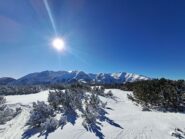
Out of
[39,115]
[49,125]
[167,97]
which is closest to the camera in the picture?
[49,125]

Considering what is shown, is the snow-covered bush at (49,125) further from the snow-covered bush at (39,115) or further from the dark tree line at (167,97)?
the dark tree line at (167,97)

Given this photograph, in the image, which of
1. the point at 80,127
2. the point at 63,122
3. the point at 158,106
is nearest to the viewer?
the point at 80,127

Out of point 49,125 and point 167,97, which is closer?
point 49,125

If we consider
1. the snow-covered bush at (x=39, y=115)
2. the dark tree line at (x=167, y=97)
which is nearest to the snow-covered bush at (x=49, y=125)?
the snow-covered bush at (x=39, y=115)

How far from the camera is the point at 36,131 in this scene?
21188mm

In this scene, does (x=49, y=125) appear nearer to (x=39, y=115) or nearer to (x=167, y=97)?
(x=39, y=115)

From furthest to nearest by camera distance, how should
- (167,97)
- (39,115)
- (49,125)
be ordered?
(167,97)
(39,115)
(49,125)

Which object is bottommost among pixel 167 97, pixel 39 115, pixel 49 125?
pixel 49 125

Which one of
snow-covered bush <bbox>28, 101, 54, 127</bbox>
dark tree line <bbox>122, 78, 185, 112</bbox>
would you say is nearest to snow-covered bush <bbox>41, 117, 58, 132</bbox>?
snow-covered bush <bbox>28, 101, 54, 127</bbox>

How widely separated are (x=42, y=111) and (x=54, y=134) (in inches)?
260

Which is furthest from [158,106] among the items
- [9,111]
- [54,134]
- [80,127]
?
[9,111]

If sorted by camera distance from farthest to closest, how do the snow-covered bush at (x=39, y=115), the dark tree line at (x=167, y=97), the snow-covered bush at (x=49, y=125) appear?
the dark tree line at (x=167, y=97)
the snow-covered bush at (x=39, y=115)
the snow-covered bush at (x=49, y=125)

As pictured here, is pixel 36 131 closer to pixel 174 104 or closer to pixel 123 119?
pixel 123 119

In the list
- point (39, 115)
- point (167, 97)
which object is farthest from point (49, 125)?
point (167, 97)
